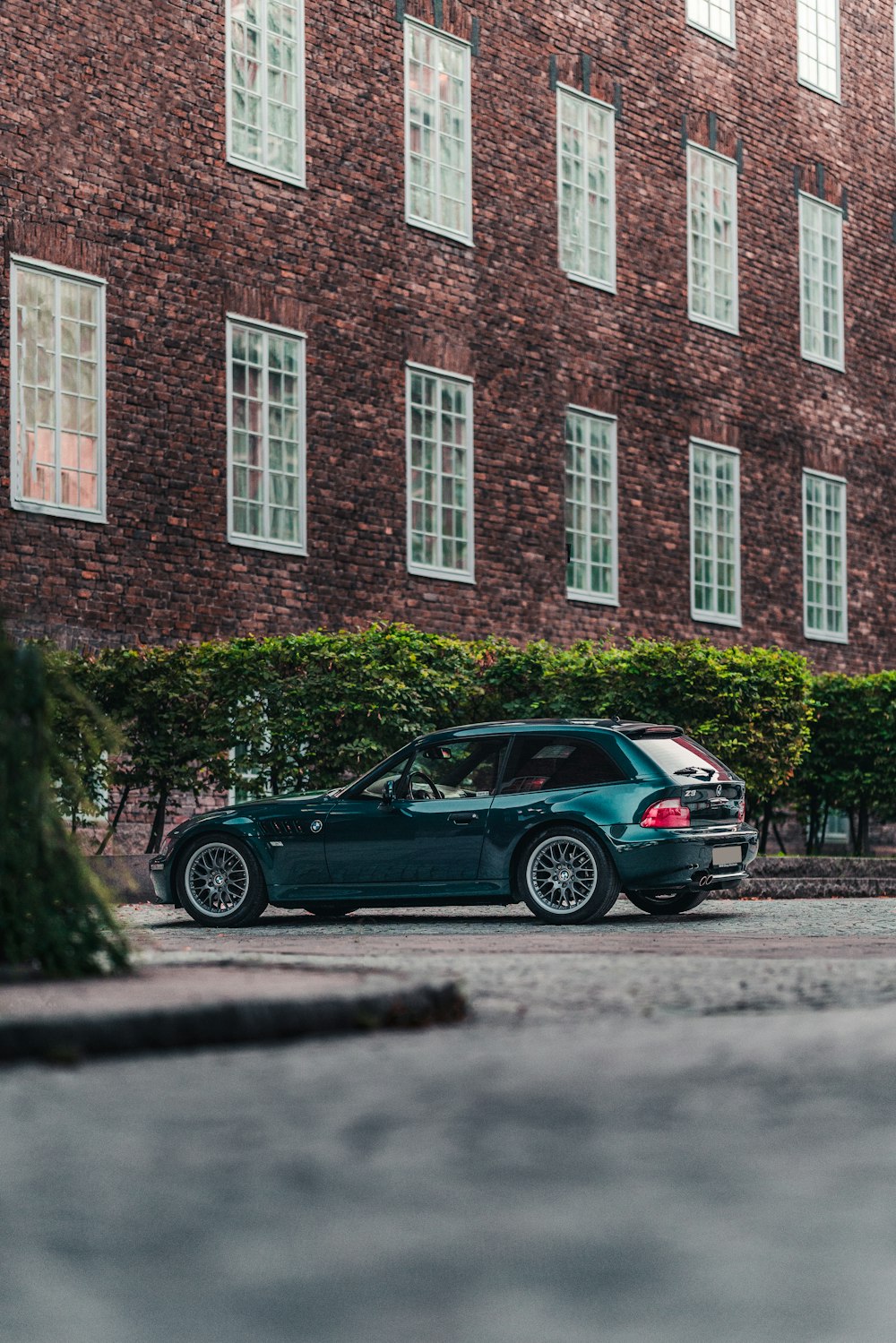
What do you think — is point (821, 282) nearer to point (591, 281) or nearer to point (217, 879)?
point (591, 281)

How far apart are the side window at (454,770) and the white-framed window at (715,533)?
46.1 ft

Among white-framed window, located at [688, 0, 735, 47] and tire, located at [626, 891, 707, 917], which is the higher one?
white-framed window, located at [688, 0, 735, 47]

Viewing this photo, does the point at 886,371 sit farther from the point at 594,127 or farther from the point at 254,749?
the point at 254,749

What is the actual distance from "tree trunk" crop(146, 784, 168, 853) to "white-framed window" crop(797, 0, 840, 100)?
18.0m

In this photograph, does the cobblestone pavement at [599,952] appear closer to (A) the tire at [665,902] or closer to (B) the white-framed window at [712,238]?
(A) the tire at [665,902]

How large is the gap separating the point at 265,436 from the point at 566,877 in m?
9.53

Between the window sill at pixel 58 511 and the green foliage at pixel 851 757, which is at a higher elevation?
the window sill at pixel 58 511

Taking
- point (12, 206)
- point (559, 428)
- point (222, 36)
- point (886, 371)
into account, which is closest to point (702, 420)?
Answer: point (559, 428)

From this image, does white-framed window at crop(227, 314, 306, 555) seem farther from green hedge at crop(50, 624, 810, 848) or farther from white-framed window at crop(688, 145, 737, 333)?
white-framed window at crop(688, 145, 737, 333)

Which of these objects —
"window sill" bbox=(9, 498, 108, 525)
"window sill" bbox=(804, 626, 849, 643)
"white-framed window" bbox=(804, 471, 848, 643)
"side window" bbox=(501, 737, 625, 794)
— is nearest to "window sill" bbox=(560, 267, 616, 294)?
"white-framed window" bbox=(804, 471, 848, 643)

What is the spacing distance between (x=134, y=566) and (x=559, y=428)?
7.59m

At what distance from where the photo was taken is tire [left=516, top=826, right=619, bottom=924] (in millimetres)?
13281

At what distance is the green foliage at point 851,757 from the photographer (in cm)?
2311

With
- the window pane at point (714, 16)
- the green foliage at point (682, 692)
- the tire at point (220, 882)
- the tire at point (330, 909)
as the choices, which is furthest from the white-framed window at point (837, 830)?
the tire at point (220, 882)
